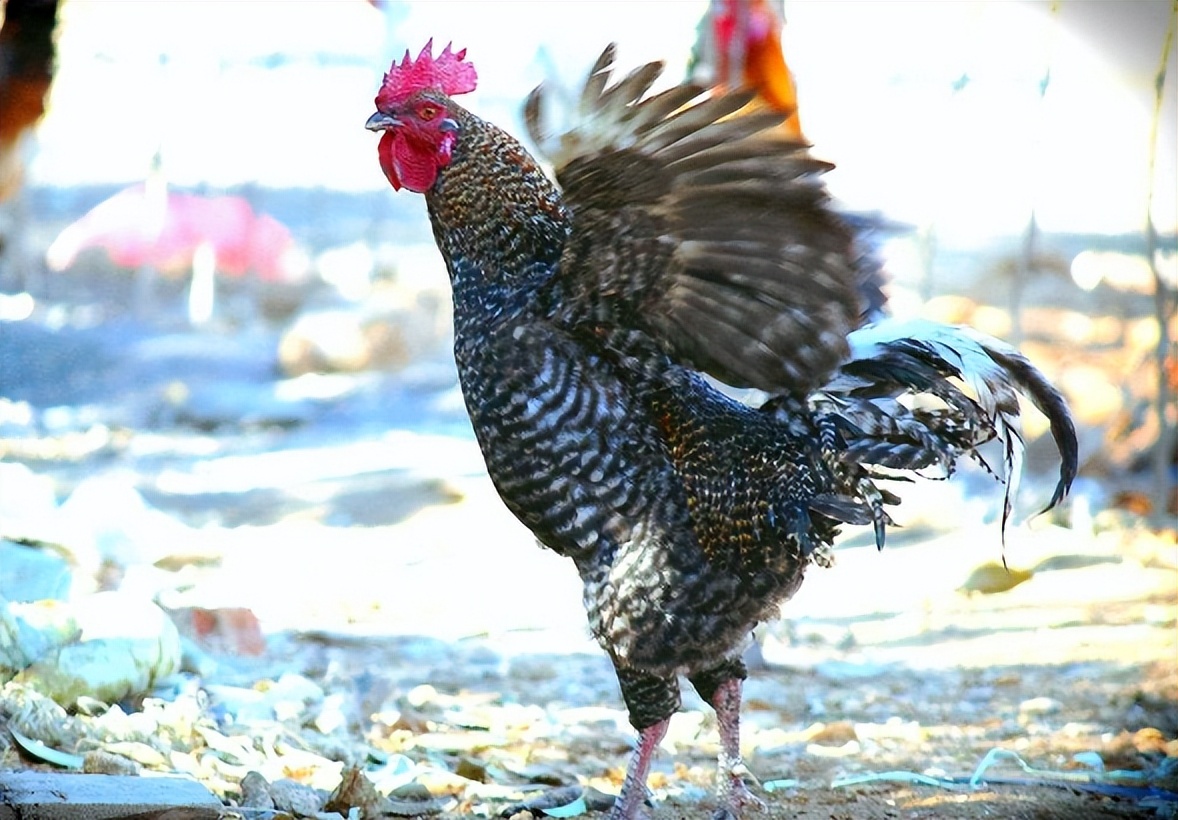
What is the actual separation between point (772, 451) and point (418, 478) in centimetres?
565

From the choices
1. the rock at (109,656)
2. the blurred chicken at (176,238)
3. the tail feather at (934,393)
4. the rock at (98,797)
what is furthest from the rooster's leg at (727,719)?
the blurred chicken at (176,238)

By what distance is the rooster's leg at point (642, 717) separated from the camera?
317 cm

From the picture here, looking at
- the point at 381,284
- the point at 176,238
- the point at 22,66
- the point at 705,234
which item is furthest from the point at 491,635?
the point at 381,284

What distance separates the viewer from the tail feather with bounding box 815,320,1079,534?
3064 millimetres

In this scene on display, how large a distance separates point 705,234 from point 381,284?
10626mm

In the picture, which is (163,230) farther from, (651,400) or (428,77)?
(651,400)

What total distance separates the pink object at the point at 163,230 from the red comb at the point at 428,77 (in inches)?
323

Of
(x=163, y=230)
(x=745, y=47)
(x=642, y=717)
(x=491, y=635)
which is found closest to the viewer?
(x=642, y=717)

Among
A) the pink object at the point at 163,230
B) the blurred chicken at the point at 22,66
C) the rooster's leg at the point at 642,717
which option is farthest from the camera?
the pink object at the point at 163,230

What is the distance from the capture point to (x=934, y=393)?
10.3ft

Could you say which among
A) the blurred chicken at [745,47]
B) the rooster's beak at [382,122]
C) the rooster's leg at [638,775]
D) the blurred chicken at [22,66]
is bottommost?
the rooster's leg at [638,775]

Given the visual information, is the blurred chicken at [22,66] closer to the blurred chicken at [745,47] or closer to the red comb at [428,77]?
the red comb at [428,77]

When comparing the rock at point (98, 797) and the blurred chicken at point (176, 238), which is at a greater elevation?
the blurred chicken at point (176, 238)

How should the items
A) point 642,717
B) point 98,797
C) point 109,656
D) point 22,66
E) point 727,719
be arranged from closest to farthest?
point 98,797 < point 642,717 < point 727,719 < point 109,656 < point 22,66
